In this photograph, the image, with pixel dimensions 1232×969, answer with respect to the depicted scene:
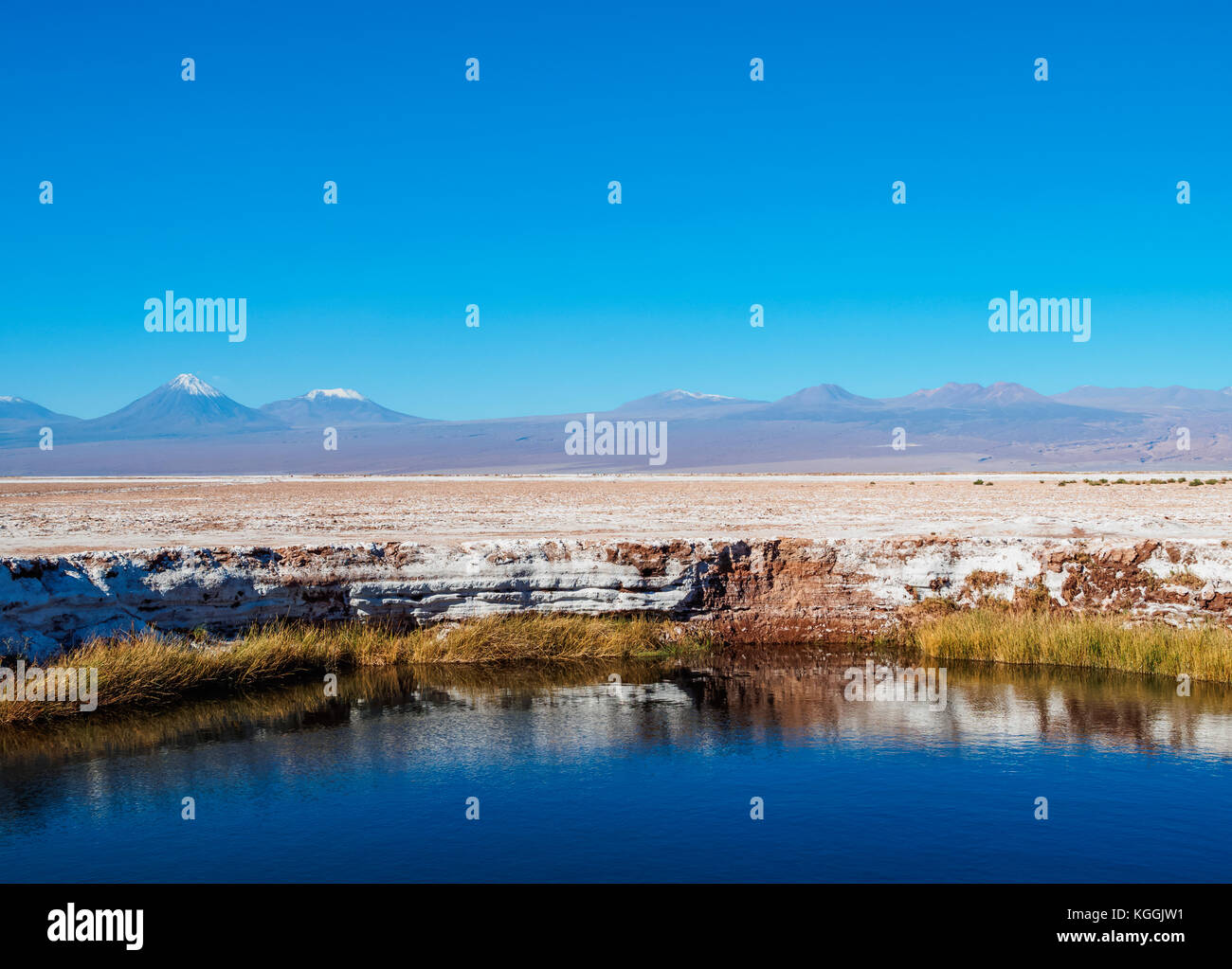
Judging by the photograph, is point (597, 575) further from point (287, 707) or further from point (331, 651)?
point (287, 707)

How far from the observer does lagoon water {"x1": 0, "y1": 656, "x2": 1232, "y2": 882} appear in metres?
8.62

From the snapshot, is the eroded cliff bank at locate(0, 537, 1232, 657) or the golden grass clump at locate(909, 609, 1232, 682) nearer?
the golden grass clump at locate(909, 609, 1232, 682)

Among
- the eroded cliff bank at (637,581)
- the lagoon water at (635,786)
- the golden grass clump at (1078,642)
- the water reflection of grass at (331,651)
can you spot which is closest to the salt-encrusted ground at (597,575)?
the eroded cliff bank at (637,581)

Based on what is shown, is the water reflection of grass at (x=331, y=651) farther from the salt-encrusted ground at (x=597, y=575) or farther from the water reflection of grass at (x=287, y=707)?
the salt-encrusted ground at (x=597, y=575)

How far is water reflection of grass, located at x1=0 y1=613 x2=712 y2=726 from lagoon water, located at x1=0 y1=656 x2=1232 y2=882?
65 cm

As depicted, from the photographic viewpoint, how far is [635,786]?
10.4 metres

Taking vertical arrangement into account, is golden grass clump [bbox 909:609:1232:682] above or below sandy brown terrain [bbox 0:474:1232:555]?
below

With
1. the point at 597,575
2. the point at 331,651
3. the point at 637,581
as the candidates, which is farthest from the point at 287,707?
the point at 637,581

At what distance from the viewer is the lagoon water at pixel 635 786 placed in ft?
28.3

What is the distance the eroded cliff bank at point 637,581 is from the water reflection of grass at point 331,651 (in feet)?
1.51

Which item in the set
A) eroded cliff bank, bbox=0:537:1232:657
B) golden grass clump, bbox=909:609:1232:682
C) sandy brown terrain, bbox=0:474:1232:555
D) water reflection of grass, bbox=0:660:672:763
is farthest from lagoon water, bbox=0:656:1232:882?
sandy brown terrain, bbox=0:474:1232:555

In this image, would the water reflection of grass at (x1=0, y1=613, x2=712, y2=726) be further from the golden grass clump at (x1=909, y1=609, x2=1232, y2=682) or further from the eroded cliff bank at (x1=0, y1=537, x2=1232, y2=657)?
the golden grass clump at (x1=909, y1=609, x2=1232, y2=682)
